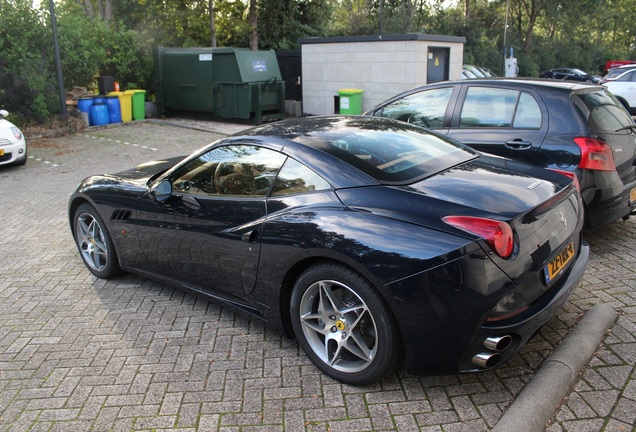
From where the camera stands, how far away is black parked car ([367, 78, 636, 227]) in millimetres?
4523

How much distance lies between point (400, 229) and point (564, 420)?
1248 millimetres

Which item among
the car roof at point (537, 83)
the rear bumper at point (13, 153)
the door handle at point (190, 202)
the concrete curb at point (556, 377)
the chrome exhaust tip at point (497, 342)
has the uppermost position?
the car roof at point (537, 83)

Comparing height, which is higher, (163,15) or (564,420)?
(163,15)

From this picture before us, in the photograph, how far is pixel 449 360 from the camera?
8.54 feet

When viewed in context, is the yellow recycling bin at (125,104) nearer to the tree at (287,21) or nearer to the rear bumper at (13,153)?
the rear bumper at (13,153)

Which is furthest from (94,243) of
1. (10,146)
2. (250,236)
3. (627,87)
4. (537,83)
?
(627,87)

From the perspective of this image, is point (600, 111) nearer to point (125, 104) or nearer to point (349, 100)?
point (349, 100)

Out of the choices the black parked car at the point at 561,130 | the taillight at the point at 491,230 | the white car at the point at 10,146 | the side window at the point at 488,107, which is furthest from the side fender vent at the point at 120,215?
the white car at the point at 10,146

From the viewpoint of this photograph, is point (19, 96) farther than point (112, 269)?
Yes

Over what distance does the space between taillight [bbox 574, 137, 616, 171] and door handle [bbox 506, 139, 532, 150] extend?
481 mm

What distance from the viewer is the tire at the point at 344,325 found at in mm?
2707

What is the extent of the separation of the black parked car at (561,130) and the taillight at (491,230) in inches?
92.7

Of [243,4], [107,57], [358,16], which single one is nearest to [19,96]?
[107,57]

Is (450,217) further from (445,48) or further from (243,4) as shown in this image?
(243,4)
